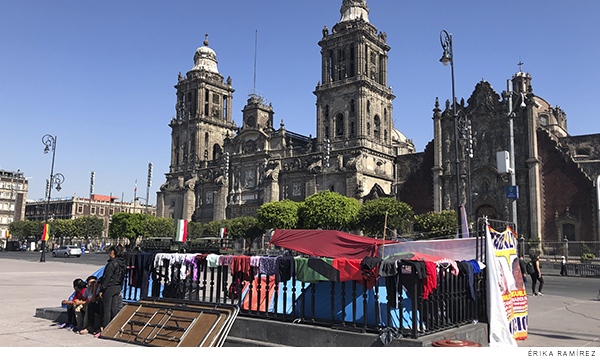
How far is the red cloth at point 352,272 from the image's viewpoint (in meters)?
8.09

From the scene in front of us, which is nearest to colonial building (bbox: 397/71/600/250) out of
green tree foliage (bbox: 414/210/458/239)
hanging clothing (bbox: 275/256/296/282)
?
green tree foliage (bbox: 414/210/458/239)

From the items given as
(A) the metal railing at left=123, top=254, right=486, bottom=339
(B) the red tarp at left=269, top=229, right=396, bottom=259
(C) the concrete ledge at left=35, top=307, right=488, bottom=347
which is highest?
(B) the red tarp at left=269, top=229, right=396, bottom=259

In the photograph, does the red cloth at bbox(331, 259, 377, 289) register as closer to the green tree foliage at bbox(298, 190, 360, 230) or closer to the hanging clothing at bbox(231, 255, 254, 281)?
the hanging clothing at bbox(231, 255, 254, 281)

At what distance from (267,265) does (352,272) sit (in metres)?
1.90

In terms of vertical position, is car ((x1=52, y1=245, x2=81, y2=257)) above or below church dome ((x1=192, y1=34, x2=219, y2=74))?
below

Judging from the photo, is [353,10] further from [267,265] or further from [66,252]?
[267,265]

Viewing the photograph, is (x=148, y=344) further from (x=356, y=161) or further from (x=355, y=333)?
(x=356, y=161)

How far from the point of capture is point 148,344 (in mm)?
8672

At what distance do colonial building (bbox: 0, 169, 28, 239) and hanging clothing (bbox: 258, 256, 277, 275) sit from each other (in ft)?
349

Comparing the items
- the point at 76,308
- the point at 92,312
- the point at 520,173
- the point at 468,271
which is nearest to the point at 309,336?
the point at 468,271

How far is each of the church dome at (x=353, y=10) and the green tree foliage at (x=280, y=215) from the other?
2440 centimetres

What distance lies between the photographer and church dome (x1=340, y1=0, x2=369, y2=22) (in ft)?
189

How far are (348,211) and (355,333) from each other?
3730 cm
